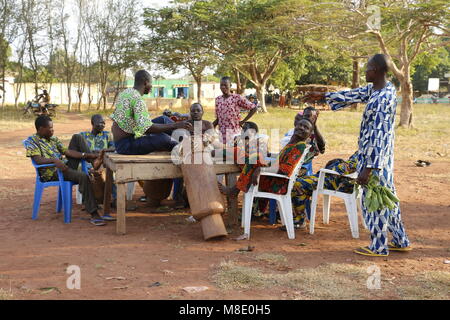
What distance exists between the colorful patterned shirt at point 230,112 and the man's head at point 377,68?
2.86m

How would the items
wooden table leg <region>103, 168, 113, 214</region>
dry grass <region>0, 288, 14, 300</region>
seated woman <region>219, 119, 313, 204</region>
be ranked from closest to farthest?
dry grass <region>0, 288, 14, 300</region> → seated woman <region>219, 119, 313, 204</region> → wooden table leg <region>103, 168, 113, 214</region>

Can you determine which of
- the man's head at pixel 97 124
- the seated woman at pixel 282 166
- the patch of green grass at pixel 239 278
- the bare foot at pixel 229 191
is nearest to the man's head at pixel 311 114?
the seated woman at pixel 282 166

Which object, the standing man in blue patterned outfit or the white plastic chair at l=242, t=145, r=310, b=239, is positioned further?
the white plastic chair at l=242, t=145, r=310, b=239

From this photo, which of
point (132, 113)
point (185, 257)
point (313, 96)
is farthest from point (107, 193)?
point (313, 96)

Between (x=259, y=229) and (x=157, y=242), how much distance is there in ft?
4.01

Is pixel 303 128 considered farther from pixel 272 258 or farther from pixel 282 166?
pixel 272 258

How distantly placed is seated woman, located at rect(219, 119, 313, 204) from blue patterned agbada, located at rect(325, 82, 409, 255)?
0.70 meters

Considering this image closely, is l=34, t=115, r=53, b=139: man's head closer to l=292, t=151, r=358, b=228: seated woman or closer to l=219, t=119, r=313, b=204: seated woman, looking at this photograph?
l=219, t=119, r=313, b=204: seated woman

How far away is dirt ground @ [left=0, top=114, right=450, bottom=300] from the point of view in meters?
3.47

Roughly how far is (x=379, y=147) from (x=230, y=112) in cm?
308

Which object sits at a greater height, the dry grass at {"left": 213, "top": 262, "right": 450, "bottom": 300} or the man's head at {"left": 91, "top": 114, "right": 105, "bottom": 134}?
the man's head at {"left": 91, "top": 114, "right": 105, "bottom": 134}

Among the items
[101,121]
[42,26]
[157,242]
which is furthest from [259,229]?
[42,26]

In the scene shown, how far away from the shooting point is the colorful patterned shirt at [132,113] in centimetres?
515

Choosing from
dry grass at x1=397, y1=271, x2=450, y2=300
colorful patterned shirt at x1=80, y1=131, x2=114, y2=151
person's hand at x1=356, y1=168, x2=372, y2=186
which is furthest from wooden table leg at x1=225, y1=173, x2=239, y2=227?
dry grass at x1=397, y1=271, x2=450, y2=300
